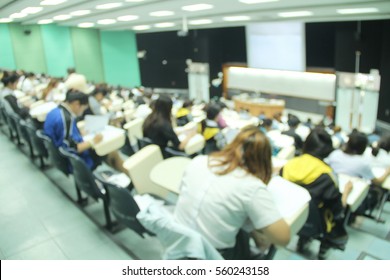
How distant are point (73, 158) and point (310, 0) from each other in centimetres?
449

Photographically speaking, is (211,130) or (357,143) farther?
(211,130)

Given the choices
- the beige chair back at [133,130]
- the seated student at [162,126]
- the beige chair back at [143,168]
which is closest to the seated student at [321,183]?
the beige chair back at [143,168]

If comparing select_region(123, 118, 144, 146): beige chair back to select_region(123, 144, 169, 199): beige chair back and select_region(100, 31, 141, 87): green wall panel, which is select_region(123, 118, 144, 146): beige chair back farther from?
select_region(100, 31, 141, 87): green wall panel

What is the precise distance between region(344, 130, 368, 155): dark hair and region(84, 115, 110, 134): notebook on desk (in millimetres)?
2330

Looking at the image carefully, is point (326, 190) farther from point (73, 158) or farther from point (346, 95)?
point (346, 95)

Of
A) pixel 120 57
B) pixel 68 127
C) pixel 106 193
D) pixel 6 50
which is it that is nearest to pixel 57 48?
pixel 6 50

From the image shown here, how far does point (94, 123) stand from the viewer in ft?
10.3

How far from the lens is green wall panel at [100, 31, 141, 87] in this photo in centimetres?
1346

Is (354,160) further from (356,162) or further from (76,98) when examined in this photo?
(76,98)

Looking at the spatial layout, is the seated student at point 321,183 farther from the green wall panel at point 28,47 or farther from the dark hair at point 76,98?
the green wall panel at point 28,47

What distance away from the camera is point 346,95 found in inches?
370

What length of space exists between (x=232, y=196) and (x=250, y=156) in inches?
8.1

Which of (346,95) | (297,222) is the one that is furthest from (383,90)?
(297,222)

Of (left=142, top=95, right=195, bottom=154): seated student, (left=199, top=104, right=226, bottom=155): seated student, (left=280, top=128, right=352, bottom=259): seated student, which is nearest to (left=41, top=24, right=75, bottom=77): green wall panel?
(left=199, top=104, right=226, bottom=155): seated student
